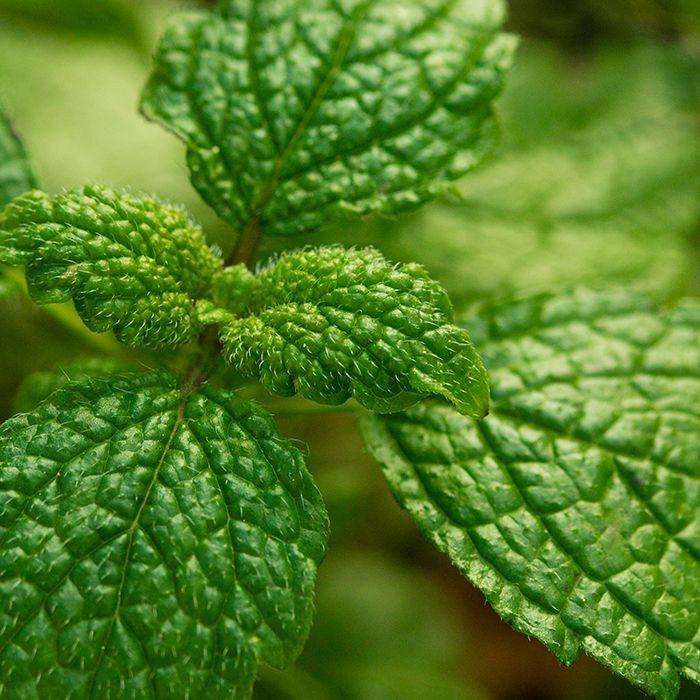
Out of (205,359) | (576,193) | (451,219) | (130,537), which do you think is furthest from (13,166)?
(576,193)

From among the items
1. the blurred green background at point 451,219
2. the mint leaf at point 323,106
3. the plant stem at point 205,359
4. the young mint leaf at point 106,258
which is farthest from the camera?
the blurred green background at point 451,219

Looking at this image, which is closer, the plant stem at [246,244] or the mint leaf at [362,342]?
the mint leaf at [362,342]

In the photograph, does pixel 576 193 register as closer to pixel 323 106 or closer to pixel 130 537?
pixel 323 106

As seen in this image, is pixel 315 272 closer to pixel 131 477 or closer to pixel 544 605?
pixel 131 477

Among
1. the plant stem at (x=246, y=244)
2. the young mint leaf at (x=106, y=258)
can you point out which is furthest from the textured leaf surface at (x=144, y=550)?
the plant stem at (x=246, y=244)

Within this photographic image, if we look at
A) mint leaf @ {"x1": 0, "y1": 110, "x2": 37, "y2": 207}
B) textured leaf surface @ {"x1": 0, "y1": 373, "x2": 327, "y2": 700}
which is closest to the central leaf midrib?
textured leaf surface @ {"x1": 0, "y1": 373, "x2": 327, "y2": 700}

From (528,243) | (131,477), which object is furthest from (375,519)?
(131,477)

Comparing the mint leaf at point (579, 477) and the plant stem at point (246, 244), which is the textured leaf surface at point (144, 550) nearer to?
the mint leaf at point (579, 477)

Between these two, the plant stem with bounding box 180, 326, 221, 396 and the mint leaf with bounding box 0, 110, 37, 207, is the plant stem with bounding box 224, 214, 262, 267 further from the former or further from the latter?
the mint leaf with bounding box 0, 110, 37, 207
